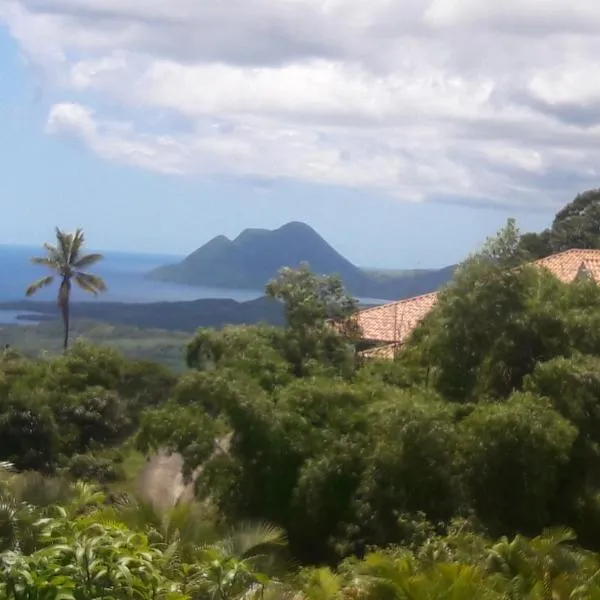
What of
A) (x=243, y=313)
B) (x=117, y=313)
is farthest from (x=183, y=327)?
(x=117, y=313)

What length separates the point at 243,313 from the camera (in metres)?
108

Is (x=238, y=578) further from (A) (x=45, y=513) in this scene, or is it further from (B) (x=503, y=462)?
(B) (x=503, y=462)

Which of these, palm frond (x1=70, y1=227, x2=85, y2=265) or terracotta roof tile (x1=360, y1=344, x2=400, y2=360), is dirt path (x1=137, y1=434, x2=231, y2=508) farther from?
palm frond (x1=70, y1=227, x2=85, y2=265)

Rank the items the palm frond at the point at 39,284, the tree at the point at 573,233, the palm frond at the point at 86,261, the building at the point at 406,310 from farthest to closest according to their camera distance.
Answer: the tree at the point at 573,233
the palm frond at the point at 86,261
the palm frond at the point at 39,284
the building at the point at 406,310

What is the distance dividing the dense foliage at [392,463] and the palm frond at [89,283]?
2181cm

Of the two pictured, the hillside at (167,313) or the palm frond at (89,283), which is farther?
the hillside at (167,313)

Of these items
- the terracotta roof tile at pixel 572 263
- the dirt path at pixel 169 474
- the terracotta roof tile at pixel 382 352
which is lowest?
the dirt path at pixel 169 474

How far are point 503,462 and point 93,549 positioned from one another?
8.73 metres

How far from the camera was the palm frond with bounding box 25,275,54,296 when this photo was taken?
4066cm

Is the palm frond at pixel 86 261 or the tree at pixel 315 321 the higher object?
the palm frond at pixel 86 261

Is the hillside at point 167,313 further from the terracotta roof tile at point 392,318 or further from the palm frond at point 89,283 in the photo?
the terracotta roof tile at point 392,318

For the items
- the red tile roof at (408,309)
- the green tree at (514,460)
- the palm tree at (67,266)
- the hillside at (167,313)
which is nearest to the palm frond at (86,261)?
the palm tree at (67,266)

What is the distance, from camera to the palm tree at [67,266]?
140 ft

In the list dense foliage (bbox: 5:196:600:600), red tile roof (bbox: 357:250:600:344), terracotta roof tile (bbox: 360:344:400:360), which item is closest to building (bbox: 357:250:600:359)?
red tile roof (bbox: 357:250:600:344)
